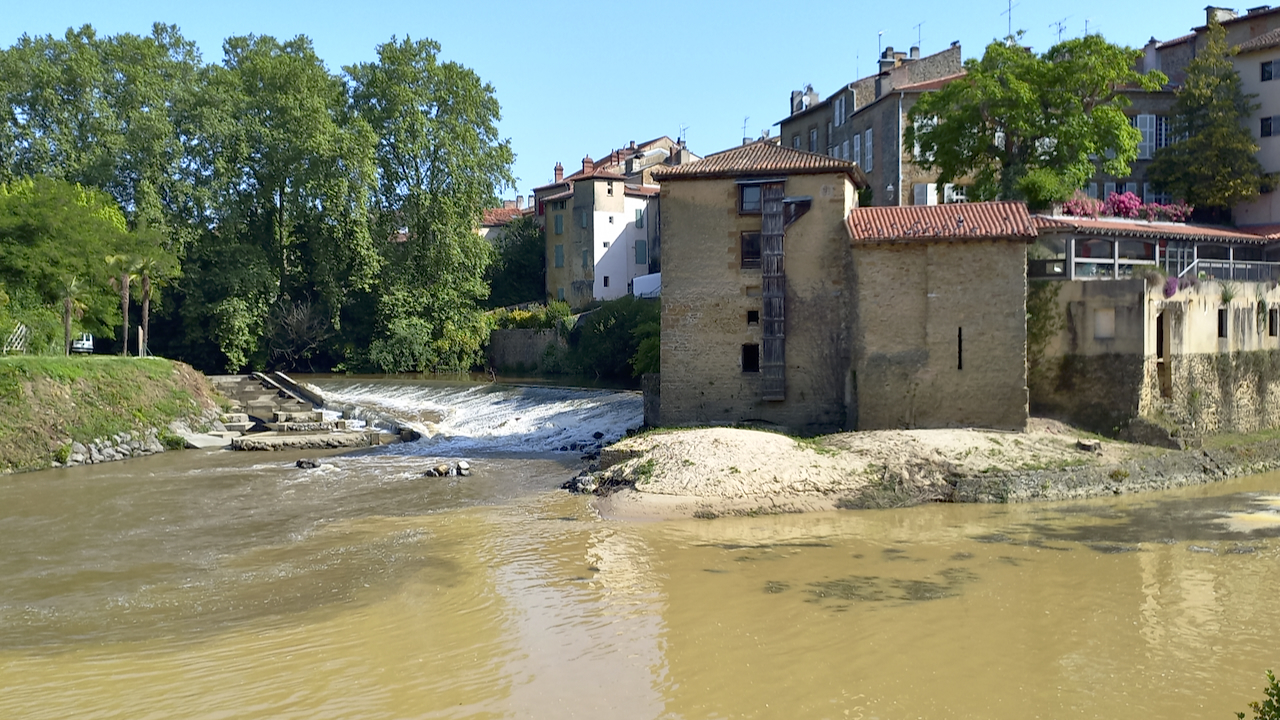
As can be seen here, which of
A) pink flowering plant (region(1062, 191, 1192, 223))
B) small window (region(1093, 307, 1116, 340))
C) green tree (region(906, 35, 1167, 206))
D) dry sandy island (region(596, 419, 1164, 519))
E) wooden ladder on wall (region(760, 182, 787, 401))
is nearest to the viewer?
dry sandy island (region(596, 419, 1164, 519))

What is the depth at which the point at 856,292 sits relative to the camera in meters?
21.4

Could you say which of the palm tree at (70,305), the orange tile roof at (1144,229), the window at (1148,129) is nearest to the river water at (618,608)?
the orange tile roof at (1144,229)

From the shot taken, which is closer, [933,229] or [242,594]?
[242,594]

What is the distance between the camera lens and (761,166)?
22.3 meters

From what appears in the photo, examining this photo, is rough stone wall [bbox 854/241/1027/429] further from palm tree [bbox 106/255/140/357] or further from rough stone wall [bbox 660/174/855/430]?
palm tree [bbox 106/255/140/357]

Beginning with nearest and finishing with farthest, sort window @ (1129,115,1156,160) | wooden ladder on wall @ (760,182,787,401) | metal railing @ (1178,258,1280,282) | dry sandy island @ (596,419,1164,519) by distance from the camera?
dry sandy island @ (596,419,1164,519)
wooden ladder on wall @ (760,182,787,401)
metal railing @ (1178,258,1280,282)
window @ (1129,115,1156,160)

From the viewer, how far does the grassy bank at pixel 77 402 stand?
23.8 metres

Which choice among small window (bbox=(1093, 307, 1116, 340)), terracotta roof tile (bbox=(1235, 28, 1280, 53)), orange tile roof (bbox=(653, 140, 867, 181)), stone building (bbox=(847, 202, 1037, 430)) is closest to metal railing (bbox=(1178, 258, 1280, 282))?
small window (bbox=(1093, 307, 1116, 340))

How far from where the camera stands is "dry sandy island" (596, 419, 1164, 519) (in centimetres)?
1736

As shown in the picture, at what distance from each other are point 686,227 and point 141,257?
74.6 ft

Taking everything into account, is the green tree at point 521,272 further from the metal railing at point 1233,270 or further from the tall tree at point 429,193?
the metal railing at point 1233,270

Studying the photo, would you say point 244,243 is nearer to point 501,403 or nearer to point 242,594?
point 501,403

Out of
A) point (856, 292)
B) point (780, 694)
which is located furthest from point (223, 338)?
point (780, 694)

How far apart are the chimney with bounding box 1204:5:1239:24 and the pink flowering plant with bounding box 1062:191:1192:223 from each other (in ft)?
30.3
